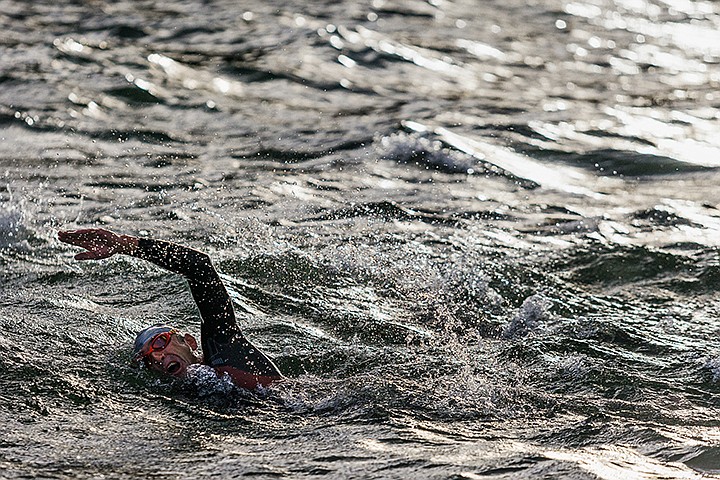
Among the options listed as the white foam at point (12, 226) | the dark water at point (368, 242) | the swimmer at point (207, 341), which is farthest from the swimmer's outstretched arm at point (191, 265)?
the white foam at point (12, 226)

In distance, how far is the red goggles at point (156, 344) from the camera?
6523mm

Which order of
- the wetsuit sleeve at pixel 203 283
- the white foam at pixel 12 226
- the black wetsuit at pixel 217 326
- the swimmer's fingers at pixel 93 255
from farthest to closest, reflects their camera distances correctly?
the white foam at pixel 12 226 < the black wetsuit at pixel 217 326 < the wetsuit sleeve at pixel 203 283 < the swimmer's fingers at pixel 93 255

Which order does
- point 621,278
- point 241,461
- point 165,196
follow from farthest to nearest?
point 165,196, point 621,278, point 241,461

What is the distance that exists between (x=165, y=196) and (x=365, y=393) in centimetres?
444

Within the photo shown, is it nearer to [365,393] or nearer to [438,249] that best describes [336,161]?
[438,249]

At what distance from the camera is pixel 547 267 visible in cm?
901

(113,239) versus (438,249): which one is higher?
(113,239)

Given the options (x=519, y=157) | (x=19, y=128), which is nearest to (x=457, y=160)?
(x=519, y=157)

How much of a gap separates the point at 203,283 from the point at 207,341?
382 mm

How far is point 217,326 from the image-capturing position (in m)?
6.50

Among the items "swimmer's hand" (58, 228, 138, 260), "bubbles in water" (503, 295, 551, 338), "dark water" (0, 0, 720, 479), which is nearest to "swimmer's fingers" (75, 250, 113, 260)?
"swimmer's hand" (58, 228, 138, 260)

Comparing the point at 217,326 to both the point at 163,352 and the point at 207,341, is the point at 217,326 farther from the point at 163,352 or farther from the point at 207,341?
the point at 163,352

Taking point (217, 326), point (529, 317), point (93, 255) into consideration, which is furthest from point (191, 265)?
point (529, 317)

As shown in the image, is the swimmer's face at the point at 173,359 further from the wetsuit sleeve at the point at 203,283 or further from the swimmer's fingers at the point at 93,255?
the swimmer's fingers at the point at 93,255
